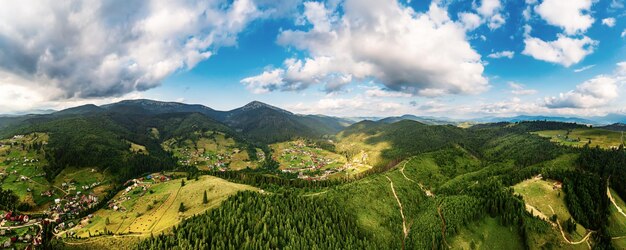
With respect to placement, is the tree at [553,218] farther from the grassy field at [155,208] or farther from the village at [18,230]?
the village at [18,230]

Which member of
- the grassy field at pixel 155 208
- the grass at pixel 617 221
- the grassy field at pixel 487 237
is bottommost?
the grassy field at pixel 487 237

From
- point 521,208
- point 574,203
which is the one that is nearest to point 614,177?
point 574,203

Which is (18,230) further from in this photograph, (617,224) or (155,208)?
(617,224)

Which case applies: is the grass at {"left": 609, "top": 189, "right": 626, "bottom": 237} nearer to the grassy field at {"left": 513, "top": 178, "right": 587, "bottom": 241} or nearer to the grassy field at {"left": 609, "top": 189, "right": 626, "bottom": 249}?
the grassy field at {"left": 609, "top": 189, "right": 626, "bottom": 249}

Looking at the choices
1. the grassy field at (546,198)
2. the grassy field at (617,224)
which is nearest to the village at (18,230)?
the grassy field at (546,198)

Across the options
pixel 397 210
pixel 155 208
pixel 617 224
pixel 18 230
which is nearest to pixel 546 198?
pixel 617 224

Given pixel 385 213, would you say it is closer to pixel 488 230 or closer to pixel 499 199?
pixel 488 230

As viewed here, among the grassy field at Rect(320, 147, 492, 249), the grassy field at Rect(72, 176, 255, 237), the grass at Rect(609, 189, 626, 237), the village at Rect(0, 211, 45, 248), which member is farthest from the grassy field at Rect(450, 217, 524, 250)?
the village at Rect(0, 211, 45, 248)
